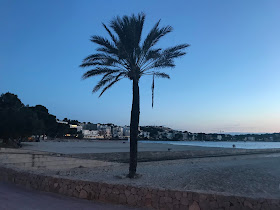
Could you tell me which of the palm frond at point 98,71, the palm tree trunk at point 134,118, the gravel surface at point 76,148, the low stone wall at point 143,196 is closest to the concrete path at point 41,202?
the low stone wall at point 143,196

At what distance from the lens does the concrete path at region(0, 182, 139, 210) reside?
644 centimetres

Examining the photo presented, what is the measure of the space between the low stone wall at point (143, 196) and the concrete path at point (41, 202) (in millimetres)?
237

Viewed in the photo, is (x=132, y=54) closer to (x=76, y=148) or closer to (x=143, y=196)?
(x=143, y=196)

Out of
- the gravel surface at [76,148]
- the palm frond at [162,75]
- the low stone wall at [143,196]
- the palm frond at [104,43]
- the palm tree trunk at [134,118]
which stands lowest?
the low stone wall at [143,196]

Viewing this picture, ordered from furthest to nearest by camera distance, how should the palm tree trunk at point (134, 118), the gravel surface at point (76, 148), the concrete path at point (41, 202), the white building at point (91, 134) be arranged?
the white building at point (91, 134)
the gravel surface at point (76, 148)
the palm tree trunk at point (134, 118)
the concrete path at point (41, 202)

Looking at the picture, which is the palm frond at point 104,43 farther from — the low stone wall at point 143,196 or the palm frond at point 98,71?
the low stone wall at point 143,196

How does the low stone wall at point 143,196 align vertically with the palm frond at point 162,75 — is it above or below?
below

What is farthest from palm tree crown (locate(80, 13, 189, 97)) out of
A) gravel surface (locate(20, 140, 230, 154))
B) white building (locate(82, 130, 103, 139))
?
white building (locate(82, 130, 103, 139))

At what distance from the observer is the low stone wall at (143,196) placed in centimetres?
568

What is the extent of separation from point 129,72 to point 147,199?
8028mm

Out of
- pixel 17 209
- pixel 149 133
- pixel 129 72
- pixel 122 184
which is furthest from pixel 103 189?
pixel 149 133

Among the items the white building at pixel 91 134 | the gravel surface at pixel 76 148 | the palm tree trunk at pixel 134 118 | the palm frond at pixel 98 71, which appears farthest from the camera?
the white building at pixel 91 134

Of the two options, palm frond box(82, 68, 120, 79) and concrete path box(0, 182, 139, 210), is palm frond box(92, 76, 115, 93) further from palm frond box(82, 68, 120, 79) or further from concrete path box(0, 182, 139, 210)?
concrete path box(0, 182, 139, 210)

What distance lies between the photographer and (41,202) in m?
6.91
